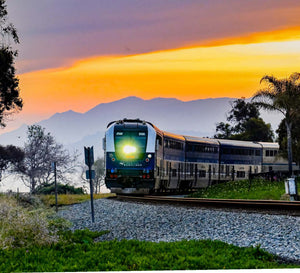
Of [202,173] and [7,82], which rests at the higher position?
[7,82]

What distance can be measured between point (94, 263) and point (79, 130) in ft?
19.9

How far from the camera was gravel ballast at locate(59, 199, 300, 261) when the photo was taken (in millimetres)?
11711

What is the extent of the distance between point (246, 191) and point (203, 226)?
15353mm

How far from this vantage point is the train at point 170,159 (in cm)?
2311

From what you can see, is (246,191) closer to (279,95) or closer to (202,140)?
(202,140)

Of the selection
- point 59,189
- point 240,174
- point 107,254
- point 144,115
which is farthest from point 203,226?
point 240,174

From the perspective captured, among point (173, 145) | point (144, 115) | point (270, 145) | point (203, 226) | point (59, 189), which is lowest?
point (203, 226)

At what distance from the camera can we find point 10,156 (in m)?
28.6

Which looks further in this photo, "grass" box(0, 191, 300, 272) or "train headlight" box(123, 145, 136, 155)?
"train headlight" box(123, 145, 136, 155)

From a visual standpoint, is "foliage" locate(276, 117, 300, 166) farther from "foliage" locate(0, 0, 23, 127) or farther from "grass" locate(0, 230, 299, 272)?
"grass" locate(0, 230, 299, 272)

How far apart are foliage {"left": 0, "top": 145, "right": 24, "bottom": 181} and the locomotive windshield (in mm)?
6886

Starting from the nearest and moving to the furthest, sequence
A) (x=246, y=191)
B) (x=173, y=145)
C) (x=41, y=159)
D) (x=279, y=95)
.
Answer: (x=279, y=95)
(x=173, y=145)
(x=246, y=191)
(x=41, y=159)

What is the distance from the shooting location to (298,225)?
13055 millimetres

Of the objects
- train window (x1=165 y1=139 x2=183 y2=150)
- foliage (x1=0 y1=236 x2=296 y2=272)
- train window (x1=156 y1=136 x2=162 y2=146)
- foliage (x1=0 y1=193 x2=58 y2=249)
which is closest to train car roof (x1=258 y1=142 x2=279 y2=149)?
train window (x1=165 y1=139 x2=183 y2=150)
